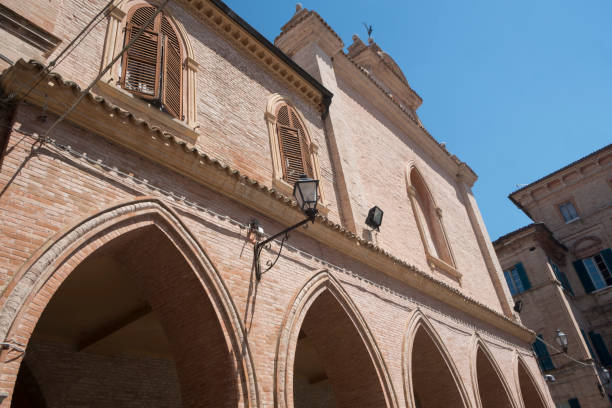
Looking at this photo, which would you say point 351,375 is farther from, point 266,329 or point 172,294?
point 172,294

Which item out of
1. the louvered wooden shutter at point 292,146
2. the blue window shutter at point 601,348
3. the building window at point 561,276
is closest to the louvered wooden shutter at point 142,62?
the louvered wooden shutter at point 292,146

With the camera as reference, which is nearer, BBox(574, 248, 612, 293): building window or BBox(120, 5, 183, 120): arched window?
BBox(120, 5, 183, 120): arched window

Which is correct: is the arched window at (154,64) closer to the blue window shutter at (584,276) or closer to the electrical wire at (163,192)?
the electrical wire at (163,192)

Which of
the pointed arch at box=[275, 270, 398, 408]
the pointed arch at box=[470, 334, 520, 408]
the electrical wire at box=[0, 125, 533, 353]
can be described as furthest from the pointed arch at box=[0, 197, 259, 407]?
the pointed arch at box=[470, 334, 520, 408]

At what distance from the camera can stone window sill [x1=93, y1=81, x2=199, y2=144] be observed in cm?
695

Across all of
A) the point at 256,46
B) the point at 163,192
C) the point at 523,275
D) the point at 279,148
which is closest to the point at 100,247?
the point at 163,192

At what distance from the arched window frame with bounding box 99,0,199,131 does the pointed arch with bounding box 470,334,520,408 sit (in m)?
9.09

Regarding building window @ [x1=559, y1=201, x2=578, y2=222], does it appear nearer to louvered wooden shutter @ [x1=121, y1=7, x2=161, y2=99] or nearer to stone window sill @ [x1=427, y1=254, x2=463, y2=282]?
stone window sill @ [x1=427, y1=254, x2=463, y2=282]

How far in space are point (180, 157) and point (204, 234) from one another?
111 centimetres

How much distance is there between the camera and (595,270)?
27578 mm

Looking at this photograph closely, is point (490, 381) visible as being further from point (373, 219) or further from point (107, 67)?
point (107, 67)

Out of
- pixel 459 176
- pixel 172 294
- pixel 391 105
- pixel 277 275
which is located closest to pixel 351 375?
pixel 277 275

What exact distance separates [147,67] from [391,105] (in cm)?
967

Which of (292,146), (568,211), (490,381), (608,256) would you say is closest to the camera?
(292,146)
